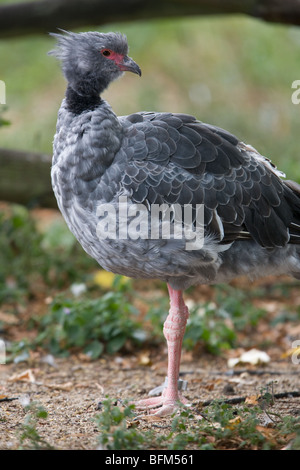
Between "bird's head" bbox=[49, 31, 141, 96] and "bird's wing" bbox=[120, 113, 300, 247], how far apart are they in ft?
Answer: 0.91

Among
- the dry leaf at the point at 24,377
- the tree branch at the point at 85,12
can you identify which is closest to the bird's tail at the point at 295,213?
the dry leaf at the point at 24,377

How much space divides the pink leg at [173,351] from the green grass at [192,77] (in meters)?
5.54

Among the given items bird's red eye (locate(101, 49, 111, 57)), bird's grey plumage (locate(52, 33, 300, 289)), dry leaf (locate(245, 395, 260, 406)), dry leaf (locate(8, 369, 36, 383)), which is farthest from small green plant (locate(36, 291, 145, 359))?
bird's red eye (locate(101, 49, 111, 57))

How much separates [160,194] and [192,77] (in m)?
8.02

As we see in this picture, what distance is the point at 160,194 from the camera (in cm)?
339

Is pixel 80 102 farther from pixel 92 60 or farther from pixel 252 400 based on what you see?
pixel 252 400

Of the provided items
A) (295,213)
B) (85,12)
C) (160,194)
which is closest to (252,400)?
(295,213)

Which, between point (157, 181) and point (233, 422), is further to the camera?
point (157, 181)

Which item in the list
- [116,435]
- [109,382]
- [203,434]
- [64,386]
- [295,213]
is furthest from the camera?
[109,382]

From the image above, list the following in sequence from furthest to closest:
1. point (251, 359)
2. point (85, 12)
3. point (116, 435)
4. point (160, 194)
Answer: point (85, 12) → point (251, 359) → point (160, 194) → point (116, 435)

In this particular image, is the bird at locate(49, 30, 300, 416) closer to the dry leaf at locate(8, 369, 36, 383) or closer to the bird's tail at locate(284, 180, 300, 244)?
the bird's tail at locate(284, 180, 300, 244)

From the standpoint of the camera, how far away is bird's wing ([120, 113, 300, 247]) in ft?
11.2

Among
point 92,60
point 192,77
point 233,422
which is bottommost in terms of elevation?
point 233,422

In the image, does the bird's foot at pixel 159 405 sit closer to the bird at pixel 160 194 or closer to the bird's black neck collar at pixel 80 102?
the bird at pixel 160 194
